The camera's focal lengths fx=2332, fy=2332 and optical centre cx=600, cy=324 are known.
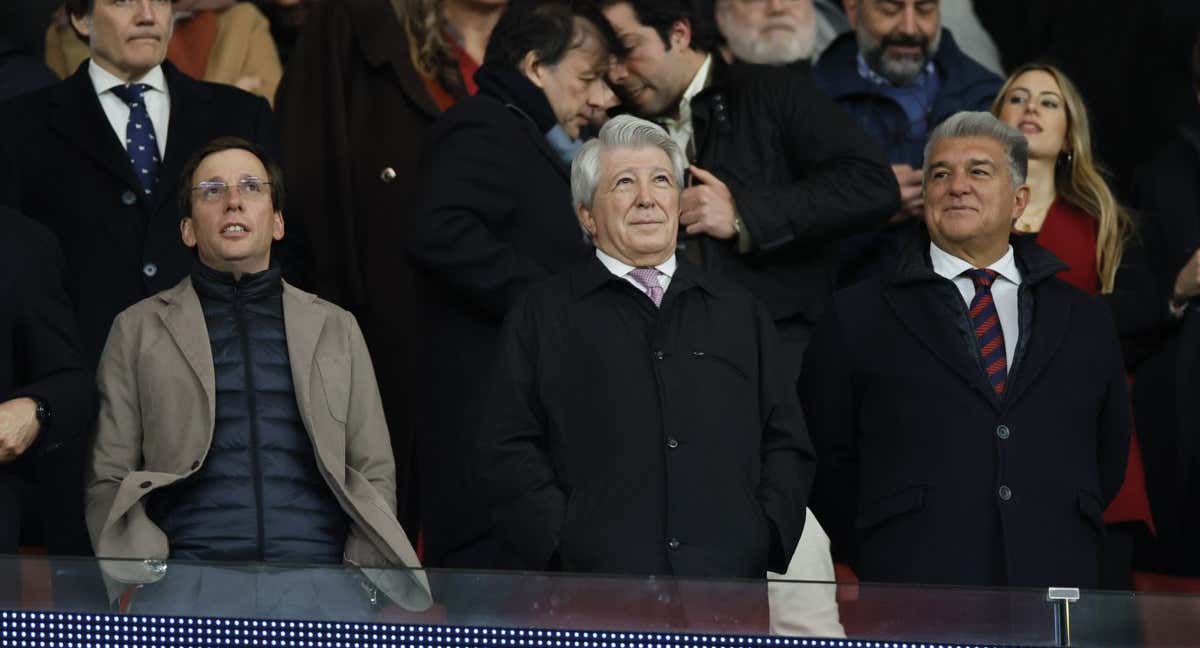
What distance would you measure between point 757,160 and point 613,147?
4.03ft

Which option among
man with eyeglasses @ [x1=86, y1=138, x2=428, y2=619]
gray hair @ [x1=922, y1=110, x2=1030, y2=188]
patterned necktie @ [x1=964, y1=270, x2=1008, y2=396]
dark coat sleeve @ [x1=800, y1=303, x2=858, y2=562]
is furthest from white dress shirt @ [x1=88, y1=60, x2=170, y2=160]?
patterned necktie @ [x1=964, y1=270, x2=1008, y2=396]

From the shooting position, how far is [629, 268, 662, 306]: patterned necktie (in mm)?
5613

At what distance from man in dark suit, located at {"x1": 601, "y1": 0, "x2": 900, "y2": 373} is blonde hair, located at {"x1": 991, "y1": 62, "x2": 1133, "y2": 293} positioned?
71 centimetres

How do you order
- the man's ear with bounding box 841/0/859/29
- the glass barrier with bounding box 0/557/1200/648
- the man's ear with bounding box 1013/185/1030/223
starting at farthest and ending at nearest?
1. the man's ear with bounding box 841/0/859/29
2. the man's ear with bounding box 1013/185/1030/223
3. the glass barrier with bounding box 0/557/1200/648

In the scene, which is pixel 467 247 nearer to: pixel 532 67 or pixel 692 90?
pixel 532 67

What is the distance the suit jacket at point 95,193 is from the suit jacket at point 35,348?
71cm

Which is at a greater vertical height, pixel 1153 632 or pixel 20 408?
pixel 20 408

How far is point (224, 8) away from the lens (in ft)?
27.0

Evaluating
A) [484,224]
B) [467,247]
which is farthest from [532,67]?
[467,247]

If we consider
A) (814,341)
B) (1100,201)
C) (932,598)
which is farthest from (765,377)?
(1100,201)

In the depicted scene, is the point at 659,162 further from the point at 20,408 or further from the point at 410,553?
the point at 20,408

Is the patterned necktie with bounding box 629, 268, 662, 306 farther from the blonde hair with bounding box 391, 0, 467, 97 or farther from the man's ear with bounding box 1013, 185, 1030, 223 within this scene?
the blonde hair with bounding box 391, 0, 467, 97

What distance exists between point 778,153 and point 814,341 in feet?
3.25

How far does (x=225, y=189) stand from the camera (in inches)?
229
